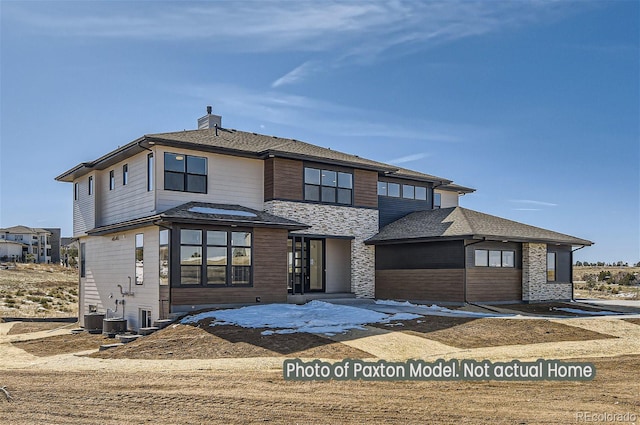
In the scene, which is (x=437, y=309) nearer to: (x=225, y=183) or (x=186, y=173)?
(x=225, y=183)

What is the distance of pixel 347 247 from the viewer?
26328 mm

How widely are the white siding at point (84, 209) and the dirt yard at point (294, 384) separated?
→ 339 inches

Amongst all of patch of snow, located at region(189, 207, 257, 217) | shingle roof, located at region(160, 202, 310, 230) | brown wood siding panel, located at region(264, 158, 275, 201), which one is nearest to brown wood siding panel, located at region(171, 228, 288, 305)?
shingle roof, located at region(160, 202, 310, 230)

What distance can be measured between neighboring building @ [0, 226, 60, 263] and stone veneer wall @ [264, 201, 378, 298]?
3107 inches

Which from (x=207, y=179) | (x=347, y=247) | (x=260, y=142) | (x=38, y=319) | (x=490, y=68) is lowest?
(x=38, y=319)

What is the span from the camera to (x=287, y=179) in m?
23.5

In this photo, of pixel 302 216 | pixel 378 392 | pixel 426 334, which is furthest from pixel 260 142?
pixel 378 392

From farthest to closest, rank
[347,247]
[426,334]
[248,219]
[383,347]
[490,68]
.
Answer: [347,247] → [490,68] → [248,219] → [426,334] → [383,347]

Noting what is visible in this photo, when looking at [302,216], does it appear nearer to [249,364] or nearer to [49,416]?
[249,364]

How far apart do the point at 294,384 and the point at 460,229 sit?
14.8m

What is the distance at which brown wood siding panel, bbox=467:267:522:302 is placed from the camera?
23.0 metres

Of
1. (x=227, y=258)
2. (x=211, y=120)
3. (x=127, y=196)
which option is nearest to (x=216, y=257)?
(x=227, y=258)

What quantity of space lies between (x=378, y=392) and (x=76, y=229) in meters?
21.0

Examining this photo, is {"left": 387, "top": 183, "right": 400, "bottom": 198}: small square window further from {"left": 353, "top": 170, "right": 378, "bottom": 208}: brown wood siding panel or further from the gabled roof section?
the gabled roof section
